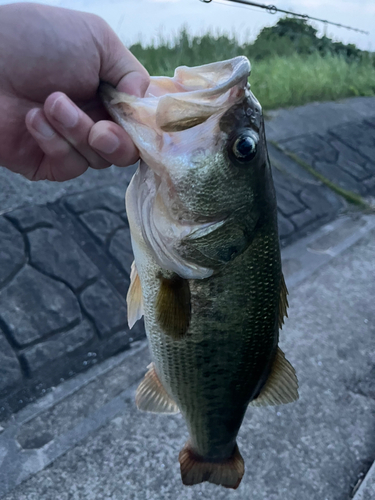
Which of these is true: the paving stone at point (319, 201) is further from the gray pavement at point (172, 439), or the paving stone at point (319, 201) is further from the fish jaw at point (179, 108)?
the fish jaw at point (179, 108)

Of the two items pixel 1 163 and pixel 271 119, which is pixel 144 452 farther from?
pixel 271 119

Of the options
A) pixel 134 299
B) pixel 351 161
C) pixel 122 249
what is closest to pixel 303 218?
pixel 351 161

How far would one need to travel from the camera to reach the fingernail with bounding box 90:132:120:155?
117cm

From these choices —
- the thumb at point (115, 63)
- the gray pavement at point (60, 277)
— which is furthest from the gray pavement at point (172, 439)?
the thumb at point (115, 63)

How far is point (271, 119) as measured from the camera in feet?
17.3

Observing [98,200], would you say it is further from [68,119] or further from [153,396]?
[68,119]

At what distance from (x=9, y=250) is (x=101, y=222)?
697 millimetres

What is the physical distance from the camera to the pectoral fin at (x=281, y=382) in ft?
4.84

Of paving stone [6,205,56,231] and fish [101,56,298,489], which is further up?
fish [101,56,298,489]

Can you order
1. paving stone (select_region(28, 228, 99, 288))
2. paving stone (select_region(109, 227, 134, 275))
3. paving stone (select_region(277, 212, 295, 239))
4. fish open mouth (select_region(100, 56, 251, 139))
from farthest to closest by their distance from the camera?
1. paving stone (select_region(277, 212, 295, 239))
2. paving stone (select_region(109, 227, 134, 275))
3. paving stone (select_region(28, 228, 99, 288))
4. fish open mouth (select_region(100, 56, 251, 139))

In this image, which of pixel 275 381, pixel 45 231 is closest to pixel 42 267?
pixel 45 231

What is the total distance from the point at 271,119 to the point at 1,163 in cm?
429

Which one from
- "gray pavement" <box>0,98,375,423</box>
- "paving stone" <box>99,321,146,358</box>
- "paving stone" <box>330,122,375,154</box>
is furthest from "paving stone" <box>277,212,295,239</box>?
"paving stone" <box>330,122,375,154</box>

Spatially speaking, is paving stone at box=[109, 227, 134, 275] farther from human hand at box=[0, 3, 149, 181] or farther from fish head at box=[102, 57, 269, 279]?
fish head at box=[102, 57, 269, 279]
